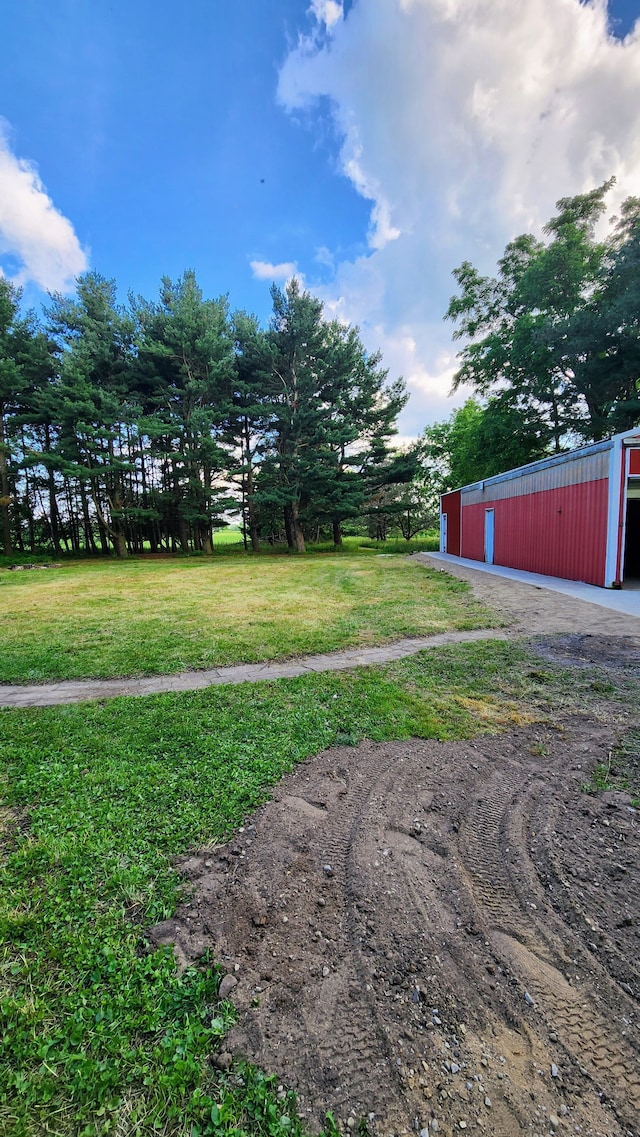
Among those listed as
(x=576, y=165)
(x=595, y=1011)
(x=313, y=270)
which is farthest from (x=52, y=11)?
(x=595, y=1011)

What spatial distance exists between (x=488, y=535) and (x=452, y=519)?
443cm

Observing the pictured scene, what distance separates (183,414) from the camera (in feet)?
68.2

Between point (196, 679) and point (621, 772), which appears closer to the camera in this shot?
point (621, 772)

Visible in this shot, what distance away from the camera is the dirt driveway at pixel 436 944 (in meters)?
1.05

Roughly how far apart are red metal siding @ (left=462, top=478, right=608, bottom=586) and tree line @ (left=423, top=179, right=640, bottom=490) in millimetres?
7249

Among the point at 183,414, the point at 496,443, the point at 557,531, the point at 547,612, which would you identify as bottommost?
the point at 547,612

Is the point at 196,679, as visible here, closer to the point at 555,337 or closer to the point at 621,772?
the point at 621,772

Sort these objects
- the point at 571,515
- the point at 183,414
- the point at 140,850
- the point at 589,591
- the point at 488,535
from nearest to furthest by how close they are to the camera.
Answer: the point at 140,850, the point at 589,591, the point at 571,515, the point at 488,535, the point at 183,414

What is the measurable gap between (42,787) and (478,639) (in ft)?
14.9

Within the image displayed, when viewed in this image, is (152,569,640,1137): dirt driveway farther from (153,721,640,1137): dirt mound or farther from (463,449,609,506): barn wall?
(463,449,609,506): barn wall

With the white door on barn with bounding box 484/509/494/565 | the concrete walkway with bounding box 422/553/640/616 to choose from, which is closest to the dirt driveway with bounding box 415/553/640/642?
the concrete walkway with bounding box 422/553/640/616

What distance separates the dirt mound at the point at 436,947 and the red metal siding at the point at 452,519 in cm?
1711

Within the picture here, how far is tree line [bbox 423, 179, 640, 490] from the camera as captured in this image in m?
15.2

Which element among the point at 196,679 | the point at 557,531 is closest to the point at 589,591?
the point at 557,531
